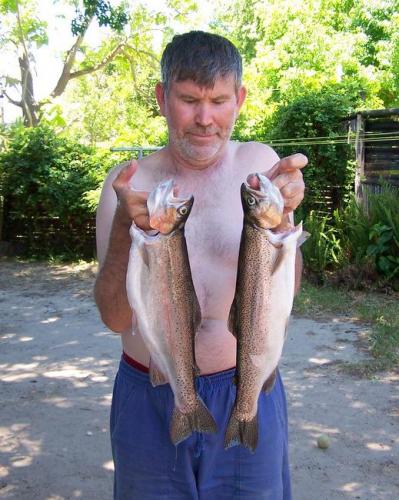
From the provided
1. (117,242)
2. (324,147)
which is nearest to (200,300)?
(117,242)

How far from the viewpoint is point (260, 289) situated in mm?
2025

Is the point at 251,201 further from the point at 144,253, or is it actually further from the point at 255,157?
the point at 255,157

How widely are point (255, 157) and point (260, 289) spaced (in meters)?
0.81

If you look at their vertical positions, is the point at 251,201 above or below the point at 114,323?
above

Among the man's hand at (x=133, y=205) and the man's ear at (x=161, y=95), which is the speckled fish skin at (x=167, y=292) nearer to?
the man's hand at (x=133, y=205)

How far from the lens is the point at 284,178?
6.87 ft

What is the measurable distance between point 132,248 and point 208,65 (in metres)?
0.75

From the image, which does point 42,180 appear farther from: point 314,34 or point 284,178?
point 284,178

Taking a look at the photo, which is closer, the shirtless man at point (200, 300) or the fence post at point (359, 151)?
the shirtless man at point (200, 300)

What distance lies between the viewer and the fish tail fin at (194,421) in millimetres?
2168

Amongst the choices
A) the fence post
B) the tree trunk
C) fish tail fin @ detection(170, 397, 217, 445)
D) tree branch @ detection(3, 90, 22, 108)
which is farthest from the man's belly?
tree branch @ detection(3, 90, 22, 108)

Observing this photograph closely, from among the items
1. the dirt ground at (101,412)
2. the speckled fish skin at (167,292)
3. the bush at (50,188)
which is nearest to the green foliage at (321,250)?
the dirt ground at (101,412)

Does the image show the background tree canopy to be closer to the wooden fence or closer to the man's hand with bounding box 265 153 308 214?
the wooden fence

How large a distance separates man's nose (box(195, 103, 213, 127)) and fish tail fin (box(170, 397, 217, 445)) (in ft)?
3.17
